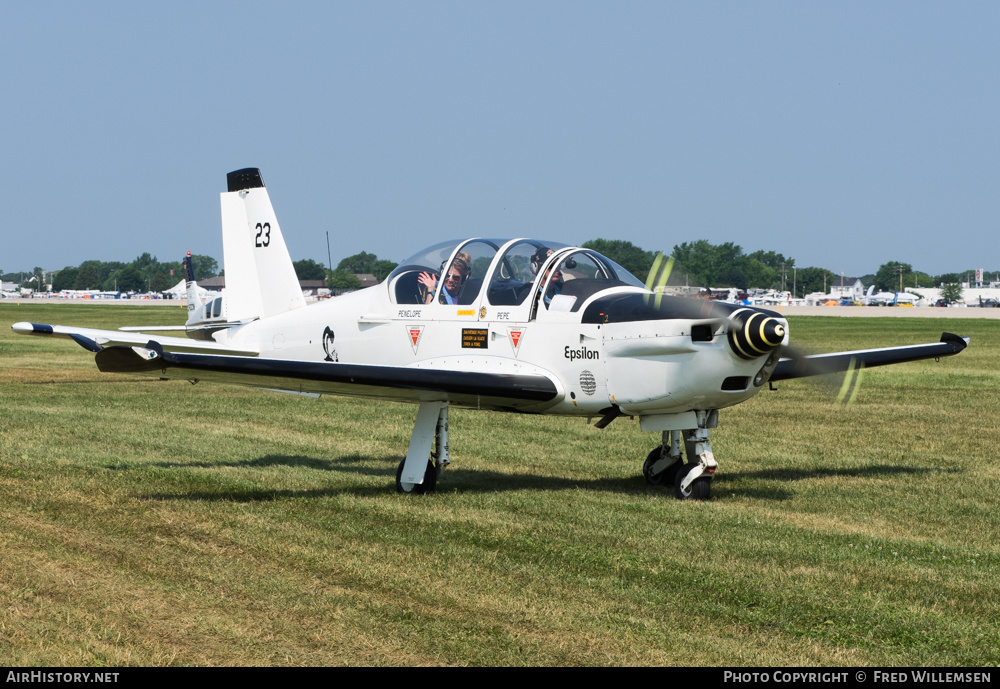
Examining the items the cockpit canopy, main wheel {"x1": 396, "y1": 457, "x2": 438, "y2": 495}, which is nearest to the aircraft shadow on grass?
main wheel {"x1": 396, "y1": 457, "x2": 438, "y2": 495}

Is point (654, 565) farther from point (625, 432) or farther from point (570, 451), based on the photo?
point (625, 432)

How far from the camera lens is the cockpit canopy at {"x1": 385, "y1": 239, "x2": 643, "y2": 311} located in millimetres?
10039

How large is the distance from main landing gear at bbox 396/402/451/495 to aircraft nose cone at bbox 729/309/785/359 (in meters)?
2.94

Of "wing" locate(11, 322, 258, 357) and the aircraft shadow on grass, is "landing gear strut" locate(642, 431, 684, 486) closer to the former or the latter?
the aircraft shadow on grass

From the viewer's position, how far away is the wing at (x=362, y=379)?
29.1ft

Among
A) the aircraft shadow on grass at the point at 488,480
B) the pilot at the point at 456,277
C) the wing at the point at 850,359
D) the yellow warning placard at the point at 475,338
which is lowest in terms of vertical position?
the aircraft shadow on grass at the point at 488,480

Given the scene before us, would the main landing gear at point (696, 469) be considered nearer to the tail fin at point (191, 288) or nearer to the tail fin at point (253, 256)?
the tail fin at point (253, 256)

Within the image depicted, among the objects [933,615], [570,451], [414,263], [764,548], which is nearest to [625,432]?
[570,451]

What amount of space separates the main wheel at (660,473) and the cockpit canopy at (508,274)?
1784 mm

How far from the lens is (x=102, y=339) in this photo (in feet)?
34.4

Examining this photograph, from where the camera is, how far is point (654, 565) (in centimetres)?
722

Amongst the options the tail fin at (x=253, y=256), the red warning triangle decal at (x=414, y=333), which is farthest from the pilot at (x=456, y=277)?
the tail fin at (x=253, y=256)

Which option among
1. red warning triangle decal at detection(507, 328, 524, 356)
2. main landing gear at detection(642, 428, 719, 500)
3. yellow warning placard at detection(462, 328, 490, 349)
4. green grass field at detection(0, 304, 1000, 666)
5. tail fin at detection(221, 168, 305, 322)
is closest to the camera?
green grass field at detection(0, 304, 1000, 666)

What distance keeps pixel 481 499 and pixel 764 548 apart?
113 inches
